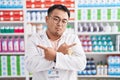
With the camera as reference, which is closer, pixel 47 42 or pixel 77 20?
pixel 47 42

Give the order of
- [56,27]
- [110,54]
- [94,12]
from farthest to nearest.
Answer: [110,54], [94,12], [56,27]

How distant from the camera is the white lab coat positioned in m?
1.32

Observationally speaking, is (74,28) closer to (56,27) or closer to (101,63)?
(101,63)

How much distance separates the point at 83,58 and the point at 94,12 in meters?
2.23

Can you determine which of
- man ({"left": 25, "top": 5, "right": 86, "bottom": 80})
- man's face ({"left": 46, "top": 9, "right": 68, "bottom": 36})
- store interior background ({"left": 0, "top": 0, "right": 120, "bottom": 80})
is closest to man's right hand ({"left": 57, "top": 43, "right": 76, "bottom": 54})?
man ({"left": 25, "top": 5, "right": 86, "bottom": 80})

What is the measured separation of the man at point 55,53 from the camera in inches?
51.8

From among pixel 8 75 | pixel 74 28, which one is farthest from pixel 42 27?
pixel 8 75

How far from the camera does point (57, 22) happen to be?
1386 millimetres

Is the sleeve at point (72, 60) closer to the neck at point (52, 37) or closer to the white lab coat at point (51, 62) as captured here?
the white lab coat at point (51, 62)

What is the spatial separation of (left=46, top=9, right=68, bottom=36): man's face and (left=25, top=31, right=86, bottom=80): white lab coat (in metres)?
0.10

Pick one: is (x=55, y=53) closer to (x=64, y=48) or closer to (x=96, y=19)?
(x=64, y=48)

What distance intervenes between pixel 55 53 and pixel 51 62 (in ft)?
0.26

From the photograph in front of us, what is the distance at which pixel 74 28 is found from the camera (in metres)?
3.59

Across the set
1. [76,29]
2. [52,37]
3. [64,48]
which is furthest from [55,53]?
[76,29]
